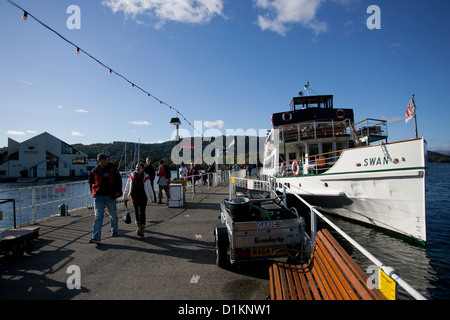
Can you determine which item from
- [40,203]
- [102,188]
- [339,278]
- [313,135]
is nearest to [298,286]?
[339,278]

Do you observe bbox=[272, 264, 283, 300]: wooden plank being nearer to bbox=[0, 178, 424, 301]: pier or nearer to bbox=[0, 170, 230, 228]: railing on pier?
bbox=[0, 178, 424, 301]: pier

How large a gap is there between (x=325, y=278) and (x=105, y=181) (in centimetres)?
477

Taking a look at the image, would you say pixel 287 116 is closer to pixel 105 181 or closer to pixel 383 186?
pixel 383 186

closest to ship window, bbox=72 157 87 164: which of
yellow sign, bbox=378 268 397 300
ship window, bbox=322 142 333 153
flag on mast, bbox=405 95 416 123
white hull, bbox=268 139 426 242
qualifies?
ship window, bbox=322 142 333 153

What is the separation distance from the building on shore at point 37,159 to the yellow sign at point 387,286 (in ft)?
265

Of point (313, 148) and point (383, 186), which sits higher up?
point (313, 148)

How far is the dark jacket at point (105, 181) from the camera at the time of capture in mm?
5152

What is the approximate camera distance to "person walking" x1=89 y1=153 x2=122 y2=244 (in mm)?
5113

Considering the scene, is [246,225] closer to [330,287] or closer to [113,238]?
[330,287]

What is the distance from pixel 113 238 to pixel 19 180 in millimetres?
75653

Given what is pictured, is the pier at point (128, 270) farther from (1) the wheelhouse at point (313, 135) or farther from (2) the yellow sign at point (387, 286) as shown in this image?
Result: (1) the wheelhouse at point (313, 135)

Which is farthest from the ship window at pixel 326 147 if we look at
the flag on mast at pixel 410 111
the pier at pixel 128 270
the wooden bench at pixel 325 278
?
the wooden bench at pixel 325 278

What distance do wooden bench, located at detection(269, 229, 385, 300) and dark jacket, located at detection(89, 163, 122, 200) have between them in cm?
400

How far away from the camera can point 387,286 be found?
1.70 meters
